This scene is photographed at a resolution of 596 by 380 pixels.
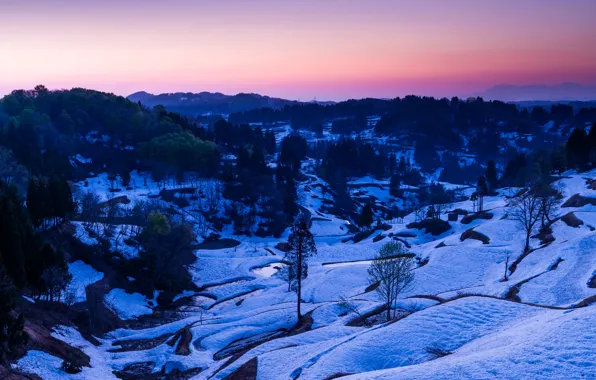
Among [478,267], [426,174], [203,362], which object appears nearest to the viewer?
[203,362]

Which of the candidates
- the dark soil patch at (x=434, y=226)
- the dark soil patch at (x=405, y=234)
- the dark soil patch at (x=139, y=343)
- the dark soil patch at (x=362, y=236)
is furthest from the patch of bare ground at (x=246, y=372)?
the dark soil patch at (x=362, y=236)

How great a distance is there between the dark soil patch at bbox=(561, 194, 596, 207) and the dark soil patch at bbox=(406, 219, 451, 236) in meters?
17.5

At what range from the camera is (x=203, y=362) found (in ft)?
109

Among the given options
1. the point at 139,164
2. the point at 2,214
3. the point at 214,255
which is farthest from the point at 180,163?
the point at 2,214

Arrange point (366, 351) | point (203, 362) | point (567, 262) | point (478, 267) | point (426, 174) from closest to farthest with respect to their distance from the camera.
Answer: point (366, 351) < point (203, 362) < point (567, 262) < point (478, 267) < point (426, 174)

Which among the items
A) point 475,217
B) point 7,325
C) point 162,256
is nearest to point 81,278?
point 162,256

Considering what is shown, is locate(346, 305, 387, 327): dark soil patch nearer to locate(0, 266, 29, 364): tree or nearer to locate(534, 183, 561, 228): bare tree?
locate(0, 266, 29, 364): tree

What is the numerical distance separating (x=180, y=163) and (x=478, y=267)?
74728mm

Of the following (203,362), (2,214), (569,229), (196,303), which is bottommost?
(196,303)

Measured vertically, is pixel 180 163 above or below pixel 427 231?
above

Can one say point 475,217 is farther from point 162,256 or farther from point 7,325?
point 7,325

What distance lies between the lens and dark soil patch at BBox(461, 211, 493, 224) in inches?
2936

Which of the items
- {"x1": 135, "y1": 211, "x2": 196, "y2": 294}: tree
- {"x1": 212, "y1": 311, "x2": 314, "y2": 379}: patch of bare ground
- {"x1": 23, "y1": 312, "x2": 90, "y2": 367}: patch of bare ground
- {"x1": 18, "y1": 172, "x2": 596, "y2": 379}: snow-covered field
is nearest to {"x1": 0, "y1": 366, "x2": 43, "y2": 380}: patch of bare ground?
{"x1": 18, "y1": 172, "x2": 596, "y2": 379}: snow-covered field

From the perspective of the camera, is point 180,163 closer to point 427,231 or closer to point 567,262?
point 427,231
